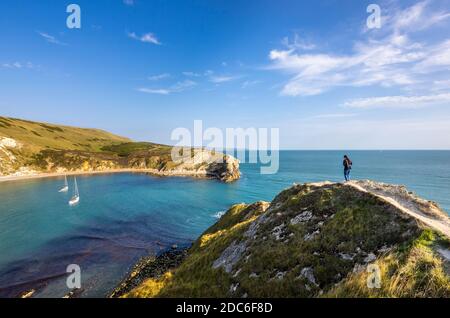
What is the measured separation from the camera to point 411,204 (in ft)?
75.4

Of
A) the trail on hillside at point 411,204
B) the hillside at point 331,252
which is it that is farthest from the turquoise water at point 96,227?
the trail on hillside at point 411,204

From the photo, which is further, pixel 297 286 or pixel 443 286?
pixel 297 286

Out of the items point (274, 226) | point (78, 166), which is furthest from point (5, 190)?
A: point (274, 226)

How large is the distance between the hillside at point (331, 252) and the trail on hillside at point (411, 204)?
92 millimetres

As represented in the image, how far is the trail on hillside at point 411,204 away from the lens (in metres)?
18.5

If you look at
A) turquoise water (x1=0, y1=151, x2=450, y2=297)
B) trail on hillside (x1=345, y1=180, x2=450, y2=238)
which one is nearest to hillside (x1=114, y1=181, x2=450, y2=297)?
trail on hillside (x1=345, y1=180, x2=450, y2=238)

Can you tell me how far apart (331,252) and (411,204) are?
11005 millimetres

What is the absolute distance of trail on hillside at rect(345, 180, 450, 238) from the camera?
1855 centimetres

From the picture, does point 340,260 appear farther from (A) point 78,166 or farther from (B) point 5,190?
(A) point 78,166

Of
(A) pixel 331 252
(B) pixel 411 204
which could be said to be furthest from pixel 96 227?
(B) pixel 411 204

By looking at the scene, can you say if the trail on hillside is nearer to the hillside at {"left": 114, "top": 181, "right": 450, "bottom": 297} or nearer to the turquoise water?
the hillside at {"left": 114, "top": 181, "right": 450, "bottom": 297}

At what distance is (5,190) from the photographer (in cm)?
11281

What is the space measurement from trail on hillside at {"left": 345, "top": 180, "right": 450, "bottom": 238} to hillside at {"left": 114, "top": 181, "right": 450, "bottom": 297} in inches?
3.6
